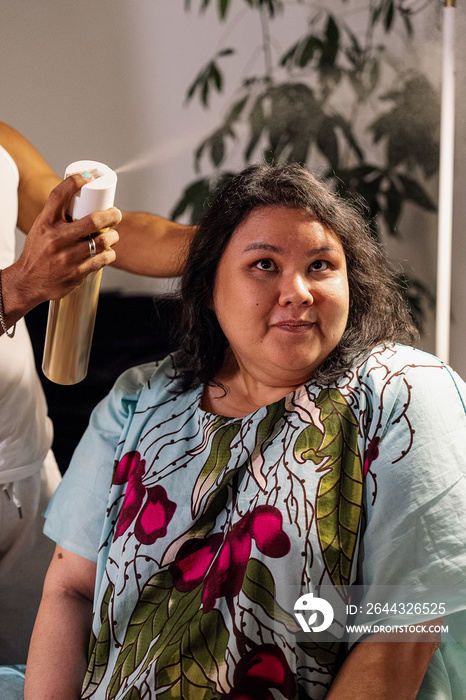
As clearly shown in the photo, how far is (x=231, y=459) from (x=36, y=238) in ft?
1.79

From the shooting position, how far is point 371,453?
109 centimetres

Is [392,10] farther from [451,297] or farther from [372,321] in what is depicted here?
[372,321]

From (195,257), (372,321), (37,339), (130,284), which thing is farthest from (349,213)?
(37,339)

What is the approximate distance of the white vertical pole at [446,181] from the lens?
1.82 m

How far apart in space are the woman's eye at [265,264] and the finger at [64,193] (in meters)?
0.35

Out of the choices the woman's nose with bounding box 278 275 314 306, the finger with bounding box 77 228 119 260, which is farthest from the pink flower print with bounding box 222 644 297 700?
the finger with bounding box 77 228 119 260

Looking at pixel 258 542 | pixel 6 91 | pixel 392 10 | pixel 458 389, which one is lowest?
pixel 258 542

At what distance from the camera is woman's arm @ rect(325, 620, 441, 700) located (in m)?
0.98

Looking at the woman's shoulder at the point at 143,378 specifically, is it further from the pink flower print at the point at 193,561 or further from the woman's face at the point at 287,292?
the pink flower print at the point at 193,561

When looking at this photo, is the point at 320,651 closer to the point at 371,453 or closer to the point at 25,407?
the point at 371,453

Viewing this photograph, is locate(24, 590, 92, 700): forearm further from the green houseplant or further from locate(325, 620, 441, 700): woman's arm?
the green houseplant

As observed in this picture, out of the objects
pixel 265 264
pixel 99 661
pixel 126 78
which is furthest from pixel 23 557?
pixel 126 78

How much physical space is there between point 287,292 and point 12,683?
3.35ft

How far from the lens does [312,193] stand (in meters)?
1.25
